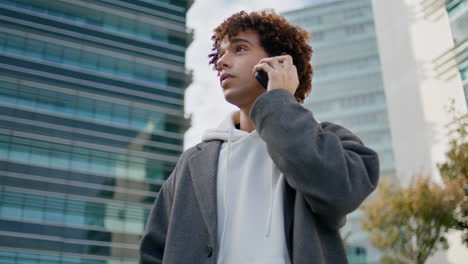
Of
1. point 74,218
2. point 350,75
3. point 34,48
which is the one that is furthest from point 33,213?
point 350,75

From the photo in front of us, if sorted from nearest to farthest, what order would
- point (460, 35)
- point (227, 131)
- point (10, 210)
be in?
point (227, 131), point (460, 35), point (10, 210)

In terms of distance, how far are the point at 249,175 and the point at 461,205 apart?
1537 cm

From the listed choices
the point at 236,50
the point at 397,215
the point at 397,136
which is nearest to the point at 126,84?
the point at 397,136

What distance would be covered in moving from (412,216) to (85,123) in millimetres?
34115

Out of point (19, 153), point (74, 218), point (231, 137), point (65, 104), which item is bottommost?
point (231, 137)

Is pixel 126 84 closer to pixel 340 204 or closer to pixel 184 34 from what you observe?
pixel 184 34

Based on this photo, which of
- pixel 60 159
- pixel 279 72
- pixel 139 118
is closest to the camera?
pixel 279 72

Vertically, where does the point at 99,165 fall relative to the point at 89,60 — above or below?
below

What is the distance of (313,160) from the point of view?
5.50ft

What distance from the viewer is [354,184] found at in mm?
1739

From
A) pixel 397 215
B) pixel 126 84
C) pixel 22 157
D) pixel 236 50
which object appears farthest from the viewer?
pixel 126 84

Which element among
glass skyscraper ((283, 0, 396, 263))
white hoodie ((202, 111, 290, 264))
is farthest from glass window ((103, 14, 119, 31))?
white hoodie ((202, 111, 290, 264))

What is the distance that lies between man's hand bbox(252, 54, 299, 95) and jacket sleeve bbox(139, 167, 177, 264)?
1.98 ft

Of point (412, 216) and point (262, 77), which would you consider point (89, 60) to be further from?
point (262, 77)
